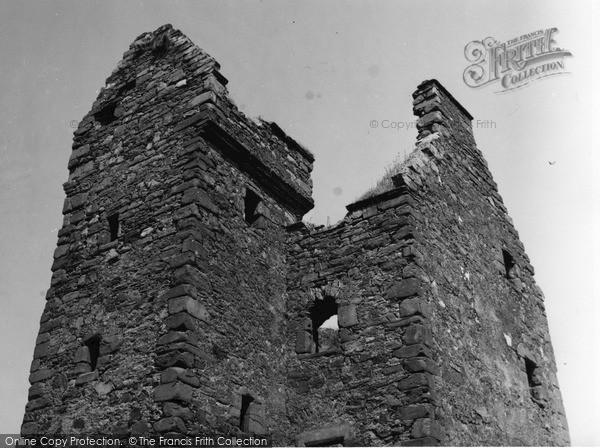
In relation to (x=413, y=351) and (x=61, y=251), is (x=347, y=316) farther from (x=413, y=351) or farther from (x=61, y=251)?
(x=61, y=251)

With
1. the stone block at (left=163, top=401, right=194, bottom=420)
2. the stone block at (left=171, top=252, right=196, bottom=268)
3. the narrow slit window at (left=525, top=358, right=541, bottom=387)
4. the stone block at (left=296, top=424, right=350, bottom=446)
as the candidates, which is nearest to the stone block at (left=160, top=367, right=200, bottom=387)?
the stone block at (left=163, top=401, right=194, bottom=420)

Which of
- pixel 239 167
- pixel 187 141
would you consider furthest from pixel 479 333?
pixel 187 141

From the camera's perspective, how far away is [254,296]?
394 inches

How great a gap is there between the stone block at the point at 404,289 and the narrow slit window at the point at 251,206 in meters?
2.60

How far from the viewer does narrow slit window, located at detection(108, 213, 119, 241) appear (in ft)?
34.3

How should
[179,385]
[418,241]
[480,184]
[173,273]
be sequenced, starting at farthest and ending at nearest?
[480,184]
[418,241]
[173,273]
[179,385]

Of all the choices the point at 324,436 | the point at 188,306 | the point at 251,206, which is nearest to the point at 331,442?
the point at 324,436

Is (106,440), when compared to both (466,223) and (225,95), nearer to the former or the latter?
(225,95)

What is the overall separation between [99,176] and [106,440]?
4372 mm

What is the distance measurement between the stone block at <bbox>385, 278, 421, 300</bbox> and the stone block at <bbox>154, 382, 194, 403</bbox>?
9.70ft

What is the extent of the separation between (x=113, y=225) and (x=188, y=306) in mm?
2548

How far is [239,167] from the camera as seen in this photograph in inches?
422

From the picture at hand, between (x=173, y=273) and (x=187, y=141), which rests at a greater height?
(x=187, y=141)

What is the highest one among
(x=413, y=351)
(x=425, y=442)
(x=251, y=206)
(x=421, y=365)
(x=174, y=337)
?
(x=251, y=206)
